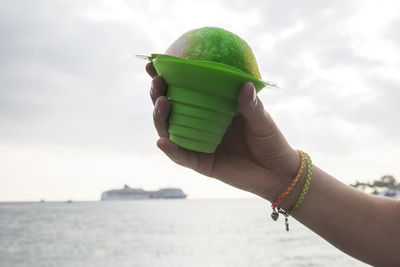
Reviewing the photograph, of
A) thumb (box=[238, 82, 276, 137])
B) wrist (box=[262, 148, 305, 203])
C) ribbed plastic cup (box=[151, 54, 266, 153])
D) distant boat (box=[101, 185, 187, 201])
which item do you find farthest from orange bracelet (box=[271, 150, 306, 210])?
distant boat (box=[101, 185, 187, 201])

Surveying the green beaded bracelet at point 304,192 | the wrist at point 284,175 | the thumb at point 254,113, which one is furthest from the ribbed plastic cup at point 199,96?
the green beaded bracelet at point 304,192

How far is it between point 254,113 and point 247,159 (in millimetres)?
489

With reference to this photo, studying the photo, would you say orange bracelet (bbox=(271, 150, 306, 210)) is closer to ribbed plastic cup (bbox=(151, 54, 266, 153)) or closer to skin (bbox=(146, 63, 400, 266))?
skin (bbox=(146, 63, 400, 266))

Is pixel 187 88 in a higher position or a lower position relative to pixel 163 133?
higher

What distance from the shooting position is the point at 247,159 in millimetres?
2160

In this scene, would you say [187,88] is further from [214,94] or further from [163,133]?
[163,133]

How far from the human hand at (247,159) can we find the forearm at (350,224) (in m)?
0.18

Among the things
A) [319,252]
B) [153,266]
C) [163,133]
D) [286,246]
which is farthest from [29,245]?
[163,133]

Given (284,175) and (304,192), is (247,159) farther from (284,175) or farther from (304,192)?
(304,192)

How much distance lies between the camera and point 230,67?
1589mm

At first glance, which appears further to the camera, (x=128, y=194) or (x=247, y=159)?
(x=128, y=194)

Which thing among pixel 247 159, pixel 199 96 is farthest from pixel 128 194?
pixel 199 96

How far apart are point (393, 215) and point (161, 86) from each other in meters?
1.55

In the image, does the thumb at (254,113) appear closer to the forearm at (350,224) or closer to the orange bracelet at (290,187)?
the orange bracelet at (290,187)
